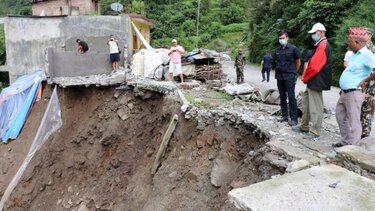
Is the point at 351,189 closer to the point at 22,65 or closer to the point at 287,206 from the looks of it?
the point at 287,206

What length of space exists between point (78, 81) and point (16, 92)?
7.50 feet

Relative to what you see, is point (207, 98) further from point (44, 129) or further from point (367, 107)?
point (44, 129)

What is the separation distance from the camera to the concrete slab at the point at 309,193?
2.62 meters

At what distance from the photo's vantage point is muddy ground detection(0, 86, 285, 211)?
5340 mm

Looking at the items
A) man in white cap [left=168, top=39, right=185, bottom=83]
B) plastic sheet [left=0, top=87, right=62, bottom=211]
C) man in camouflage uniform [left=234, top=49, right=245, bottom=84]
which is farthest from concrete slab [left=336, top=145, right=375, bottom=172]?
plastic sheet [left=0, top=87, right=62, bottom=211]

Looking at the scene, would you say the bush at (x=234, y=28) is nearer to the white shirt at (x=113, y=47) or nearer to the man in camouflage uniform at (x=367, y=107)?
the white shirt at (x=113, y=47)

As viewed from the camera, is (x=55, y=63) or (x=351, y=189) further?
(x=55, y=63)

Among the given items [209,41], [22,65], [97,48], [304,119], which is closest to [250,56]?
[209,41]

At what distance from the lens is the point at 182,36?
1344 inches

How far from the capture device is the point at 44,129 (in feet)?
30.1

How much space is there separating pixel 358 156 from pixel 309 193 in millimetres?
1323

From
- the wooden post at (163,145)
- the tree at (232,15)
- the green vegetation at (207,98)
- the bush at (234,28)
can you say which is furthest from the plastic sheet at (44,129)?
the tree at (232,15)

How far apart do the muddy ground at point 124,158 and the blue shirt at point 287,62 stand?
1076 millimetres

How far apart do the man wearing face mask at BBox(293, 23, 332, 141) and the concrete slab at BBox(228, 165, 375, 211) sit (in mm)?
1742
